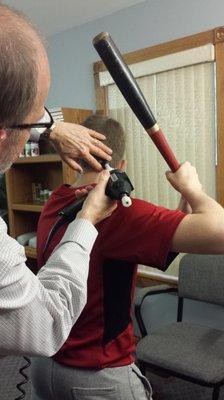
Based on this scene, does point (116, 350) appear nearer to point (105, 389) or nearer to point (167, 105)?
point (105, 389)

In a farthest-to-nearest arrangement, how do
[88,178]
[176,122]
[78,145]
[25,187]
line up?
[25,187] < [176,122] < [88,178] < [78,145]

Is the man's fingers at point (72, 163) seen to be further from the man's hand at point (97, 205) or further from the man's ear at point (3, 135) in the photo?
the man's ear at point (3, 135)

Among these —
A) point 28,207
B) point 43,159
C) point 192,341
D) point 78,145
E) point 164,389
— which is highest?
point 78,145

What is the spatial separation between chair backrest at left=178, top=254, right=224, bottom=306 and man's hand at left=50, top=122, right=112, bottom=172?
139cm

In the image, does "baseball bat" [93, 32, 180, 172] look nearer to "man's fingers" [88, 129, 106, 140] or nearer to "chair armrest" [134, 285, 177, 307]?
"man's fingers" [88, 129, 106, 140]

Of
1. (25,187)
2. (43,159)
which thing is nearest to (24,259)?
(43,159)

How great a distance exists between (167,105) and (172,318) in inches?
55.3

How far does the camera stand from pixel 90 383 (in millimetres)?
1060

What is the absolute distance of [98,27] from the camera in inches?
113

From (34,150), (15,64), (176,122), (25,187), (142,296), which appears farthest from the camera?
(25,187)

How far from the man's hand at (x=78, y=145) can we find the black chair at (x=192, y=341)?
116cm

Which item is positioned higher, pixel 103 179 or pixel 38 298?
pixel 103 179

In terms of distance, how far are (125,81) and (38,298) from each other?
52cm

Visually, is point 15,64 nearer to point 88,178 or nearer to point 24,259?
point 24,259
